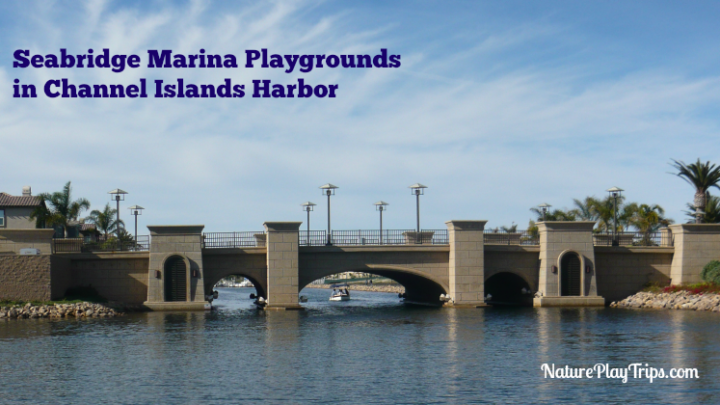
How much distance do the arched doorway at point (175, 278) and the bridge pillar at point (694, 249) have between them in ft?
123

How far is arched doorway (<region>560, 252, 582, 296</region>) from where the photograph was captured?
57156mm

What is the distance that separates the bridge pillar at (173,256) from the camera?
53.0 m

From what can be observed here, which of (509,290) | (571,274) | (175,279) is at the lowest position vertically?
(509,290)

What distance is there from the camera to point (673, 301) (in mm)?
55125

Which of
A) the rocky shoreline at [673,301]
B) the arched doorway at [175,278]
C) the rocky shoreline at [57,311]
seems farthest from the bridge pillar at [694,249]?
the rocky shoreline at [57,311]

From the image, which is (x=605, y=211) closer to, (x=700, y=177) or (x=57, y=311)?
(x=700, y=177)

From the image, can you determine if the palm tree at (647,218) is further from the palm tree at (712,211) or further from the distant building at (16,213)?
the distant building at (16,213)

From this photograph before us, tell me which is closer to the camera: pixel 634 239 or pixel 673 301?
pixel 673 301

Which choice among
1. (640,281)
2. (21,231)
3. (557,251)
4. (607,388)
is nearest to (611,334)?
(607,388)

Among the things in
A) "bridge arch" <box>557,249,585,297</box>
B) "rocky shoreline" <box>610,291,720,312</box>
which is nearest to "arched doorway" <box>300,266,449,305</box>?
"bridge arch" <box>557,249,585,297</box>

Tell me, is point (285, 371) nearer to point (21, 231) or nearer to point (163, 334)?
point (163, 334)

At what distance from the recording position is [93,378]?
27953mm

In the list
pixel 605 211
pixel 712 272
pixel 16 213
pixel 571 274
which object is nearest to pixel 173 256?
pixel 16 213

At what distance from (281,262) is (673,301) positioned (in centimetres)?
2882
